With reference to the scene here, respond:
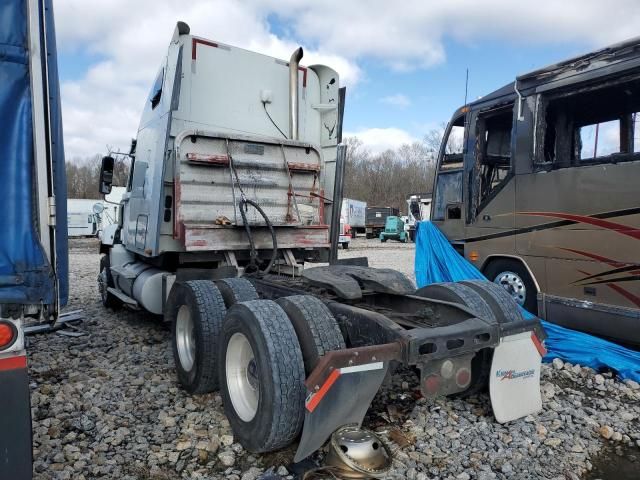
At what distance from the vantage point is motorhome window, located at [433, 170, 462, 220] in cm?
728

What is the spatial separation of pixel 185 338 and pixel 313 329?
1.98 metres

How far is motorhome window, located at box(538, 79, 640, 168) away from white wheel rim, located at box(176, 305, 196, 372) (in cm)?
451

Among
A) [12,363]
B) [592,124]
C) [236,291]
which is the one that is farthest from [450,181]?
[12,363]

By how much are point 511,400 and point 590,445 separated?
2.09ft

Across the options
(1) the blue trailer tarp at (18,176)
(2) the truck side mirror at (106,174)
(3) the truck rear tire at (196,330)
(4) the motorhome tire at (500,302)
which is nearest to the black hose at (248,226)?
(3) the truck rear tire at (196,330)

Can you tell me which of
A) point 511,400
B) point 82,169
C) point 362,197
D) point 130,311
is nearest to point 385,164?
point 362,197

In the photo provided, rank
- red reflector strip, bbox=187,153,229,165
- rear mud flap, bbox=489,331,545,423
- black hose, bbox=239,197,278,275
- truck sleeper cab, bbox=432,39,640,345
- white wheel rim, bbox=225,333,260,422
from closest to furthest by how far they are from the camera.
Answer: rear mud flap, bbox=489,331,545,423
white wheel rim, bbox=225,333,260,422
truck sleeper cab, bbox=432,39,640,345
red reflector strip, bbox=187,153,229,165
black hose, bbox=239,197,278,275

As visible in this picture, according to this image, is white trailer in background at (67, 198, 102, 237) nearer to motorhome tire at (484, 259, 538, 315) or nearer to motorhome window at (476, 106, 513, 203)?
motorhome window at (476, 106, 513, 203)

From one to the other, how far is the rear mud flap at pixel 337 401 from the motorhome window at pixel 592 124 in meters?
4.02

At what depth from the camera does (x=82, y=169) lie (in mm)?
53469

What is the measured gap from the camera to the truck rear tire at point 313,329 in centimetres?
317

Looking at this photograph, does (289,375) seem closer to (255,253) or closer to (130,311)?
(255,253)

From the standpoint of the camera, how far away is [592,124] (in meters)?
5.65

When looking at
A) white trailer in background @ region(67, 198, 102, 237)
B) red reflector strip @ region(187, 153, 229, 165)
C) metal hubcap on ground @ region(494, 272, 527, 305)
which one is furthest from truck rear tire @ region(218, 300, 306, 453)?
white trailer in background @ region(67, 198, 102, 237)
